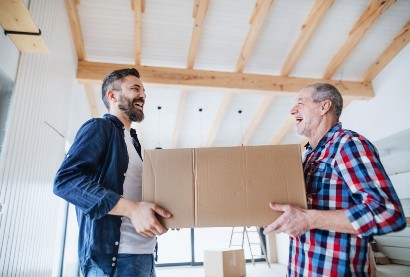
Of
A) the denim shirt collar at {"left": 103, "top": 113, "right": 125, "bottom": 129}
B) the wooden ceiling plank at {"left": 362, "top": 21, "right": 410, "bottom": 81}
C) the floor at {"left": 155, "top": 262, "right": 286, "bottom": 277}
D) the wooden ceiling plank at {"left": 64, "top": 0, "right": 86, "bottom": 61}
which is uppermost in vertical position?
the wooden ceiling plank at {"left": 362, "top": 21, "right": 410, "bottom": 81}

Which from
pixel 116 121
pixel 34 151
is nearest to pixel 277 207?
pixel 116 121

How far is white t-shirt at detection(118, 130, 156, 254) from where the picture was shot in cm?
109

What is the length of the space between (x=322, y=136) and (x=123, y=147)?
878mm

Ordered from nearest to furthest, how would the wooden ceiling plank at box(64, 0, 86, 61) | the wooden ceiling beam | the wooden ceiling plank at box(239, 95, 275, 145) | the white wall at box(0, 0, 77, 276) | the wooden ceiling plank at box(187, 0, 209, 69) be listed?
the white wall at box(0, 0, 77, 276) < the wooden ceiling plank at box(64, 0, 86, 61) < the wooden ceiling plank at box(187, 0, 209, 69) < the wooden ceiling beam < the wooden ceiling plank at box(239, 95, 275, 145)

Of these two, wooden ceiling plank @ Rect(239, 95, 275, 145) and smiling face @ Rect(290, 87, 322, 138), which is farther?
wooden ceiling plank @ Rect(239, 95, 275, 145)

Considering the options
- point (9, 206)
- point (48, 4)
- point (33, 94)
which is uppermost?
point (48, 4)

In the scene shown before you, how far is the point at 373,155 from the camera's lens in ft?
3.29

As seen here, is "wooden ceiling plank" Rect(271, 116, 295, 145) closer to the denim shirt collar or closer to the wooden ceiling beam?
the wooden ceiling beam

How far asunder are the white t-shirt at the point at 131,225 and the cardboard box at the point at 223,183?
205 millimetres

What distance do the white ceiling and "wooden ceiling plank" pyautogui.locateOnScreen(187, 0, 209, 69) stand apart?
0.09 metres

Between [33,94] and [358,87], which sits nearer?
[33,94]

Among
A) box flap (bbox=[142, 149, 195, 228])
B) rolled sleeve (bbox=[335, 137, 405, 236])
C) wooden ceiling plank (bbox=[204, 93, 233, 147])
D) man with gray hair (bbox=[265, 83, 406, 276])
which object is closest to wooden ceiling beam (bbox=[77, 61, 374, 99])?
wooden ceiling plank (bbox=[204, 93, 233, 147])

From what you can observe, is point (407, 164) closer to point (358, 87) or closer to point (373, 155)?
point (358, 87)

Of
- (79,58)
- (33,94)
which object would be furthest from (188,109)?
(33,94)
